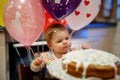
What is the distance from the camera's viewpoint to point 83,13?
1.41 meters

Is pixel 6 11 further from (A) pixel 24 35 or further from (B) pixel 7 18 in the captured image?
(A) pixel 24 35

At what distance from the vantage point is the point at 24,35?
4.02 ft

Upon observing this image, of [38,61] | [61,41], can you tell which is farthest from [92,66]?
[61,41]

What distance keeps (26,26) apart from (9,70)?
750 millimetres

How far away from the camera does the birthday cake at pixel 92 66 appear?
30.0 inches

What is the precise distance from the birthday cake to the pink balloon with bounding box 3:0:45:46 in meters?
0.45

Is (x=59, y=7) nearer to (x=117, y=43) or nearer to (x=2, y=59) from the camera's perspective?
(x=2, y=59)

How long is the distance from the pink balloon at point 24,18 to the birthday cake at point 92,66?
447 mm

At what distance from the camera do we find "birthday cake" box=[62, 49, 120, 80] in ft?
2.50

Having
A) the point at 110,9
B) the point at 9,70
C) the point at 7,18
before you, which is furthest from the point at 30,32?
the point at 110,9

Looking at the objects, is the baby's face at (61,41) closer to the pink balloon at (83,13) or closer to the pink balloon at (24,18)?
the pink balloon at (24,18)

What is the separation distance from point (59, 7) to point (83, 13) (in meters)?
0.23

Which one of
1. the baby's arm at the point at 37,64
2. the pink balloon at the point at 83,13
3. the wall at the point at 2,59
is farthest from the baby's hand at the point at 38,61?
the wall at the point at 2,59

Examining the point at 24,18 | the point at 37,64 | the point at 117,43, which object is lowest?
the point at 117,43
